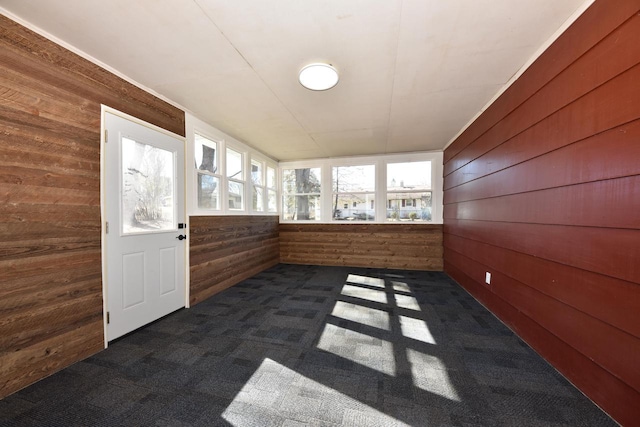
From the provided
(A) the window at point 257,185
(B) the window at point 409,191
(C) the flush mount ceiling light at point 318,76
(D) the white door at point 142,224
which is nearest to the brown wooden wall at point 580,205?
(C) the flush mount ceiling light at point 318,76

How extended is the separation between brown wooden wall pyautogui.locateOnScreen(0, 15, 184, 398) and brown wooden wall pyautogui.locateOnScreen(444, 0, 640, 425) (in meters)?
3.56

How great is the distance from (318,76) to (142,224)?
7.38 feet

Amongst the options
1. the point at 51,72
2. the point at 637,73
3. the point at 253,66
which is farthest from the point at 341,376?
the point at 51,72

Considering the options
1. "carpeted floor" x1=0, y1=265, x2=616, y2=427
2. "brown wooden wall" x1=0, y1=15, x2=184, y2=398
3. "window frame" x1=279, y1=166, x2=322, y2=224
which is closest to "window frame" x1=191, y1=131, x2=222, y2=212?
"brown wooden wall" x1=0, y1=15, x2=184, y2=398

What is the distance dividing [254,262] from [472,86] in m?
4.12

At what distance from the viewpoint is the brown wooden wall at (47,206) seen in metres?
1.56

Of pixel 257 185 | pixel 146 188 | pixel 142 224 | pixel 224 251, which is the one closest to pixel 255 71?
pixel 146 188

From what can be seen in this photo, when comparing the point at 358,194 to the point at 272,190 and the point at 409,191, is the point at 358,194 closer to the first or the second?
the point at 409,191

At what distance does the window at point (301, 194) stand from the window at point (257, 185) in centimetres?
79

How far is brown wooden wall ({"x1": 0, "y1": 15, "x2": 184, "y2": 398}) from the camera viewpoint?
156cm

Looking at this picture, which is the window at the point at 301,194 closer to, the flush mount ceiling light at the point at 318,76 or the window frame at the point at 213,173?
the window frame at the point at 213,173

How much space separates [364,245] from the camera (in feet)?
16.9

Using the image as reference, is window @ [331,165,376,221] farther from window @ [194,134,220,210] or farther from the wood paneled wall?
window @ [194,134,220,210]

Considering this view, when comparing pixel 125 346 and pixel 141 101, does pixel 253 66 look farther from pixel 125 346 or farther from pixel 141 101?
pixel 125 346
